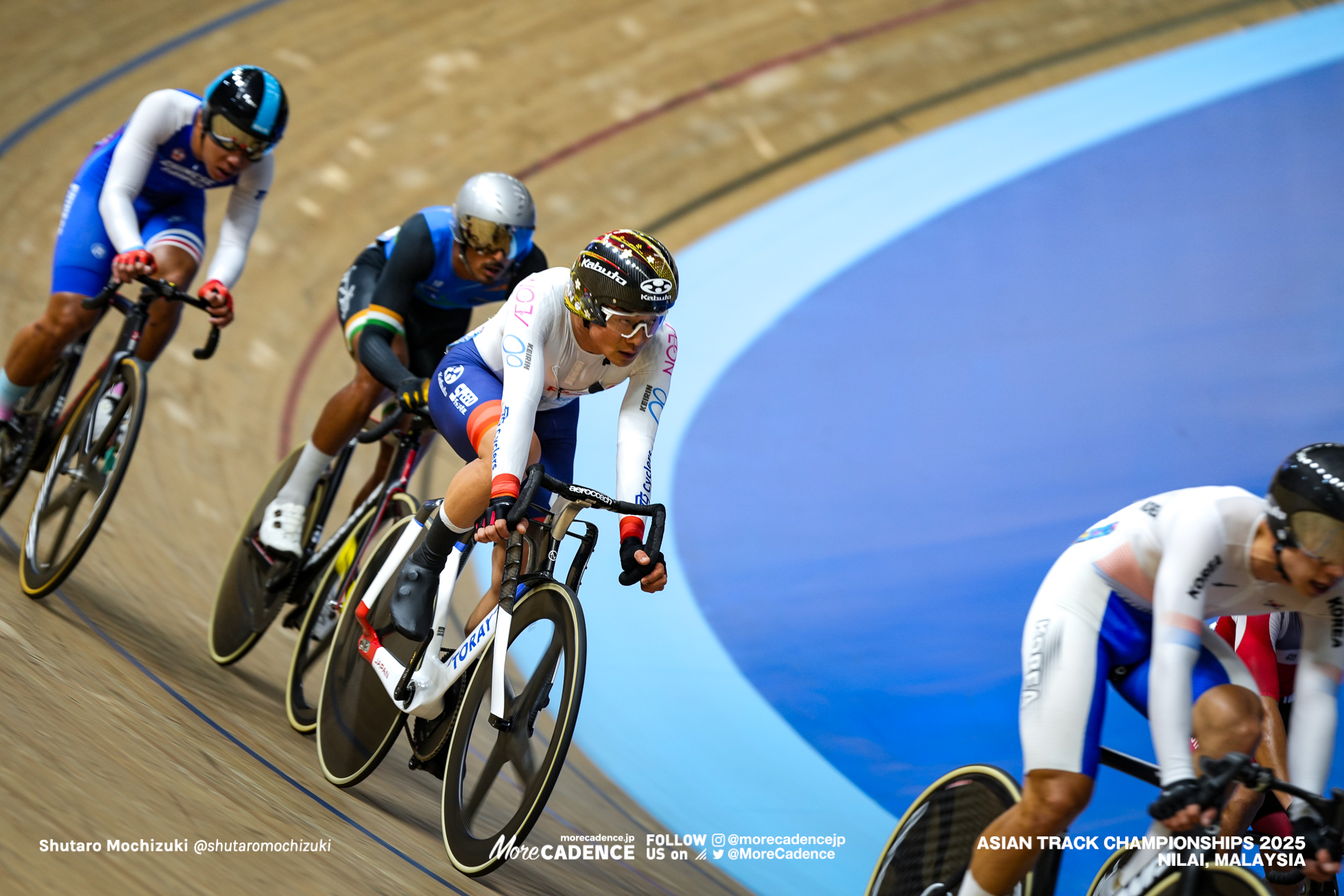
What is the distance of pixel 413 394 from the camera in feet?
10.8

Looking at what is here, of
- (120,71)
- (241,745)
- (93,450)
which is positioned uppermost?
(120,71)

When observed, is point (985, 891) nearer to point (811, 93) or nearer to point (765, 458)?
point (765, 458)

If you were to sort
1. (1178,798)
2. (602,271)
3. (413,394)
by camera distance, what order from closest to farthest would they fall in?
1. (1178,798)
2. (602,271)
3. (413,394)

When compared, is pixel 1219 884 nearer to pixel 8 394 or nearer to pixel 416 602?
pixel 416 602

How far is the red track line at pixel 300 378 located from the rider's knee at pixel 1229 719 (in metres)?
4.12

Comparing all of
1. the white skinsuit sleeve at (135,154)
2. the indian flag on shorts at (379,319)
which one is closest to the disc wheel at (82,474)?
the white skinsuit sleeve at (135,154)

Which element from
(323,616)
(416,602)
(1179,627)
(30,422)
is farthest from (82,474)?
(1179,627)

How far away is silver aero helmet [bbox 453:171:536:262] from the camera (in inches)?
131

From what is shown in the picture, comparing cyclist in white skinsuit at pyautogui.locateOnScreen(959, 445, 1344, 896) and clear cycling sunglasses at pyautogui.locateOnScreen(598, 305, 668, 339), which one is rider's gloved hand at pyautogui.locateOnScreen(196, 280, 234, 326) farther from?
cyclist in white skinsuit at pyautogui.locateOnScreen(959, 445, 1344, 896)

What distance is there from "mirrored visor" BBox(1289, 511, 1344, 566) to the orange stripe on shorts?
65.4 inches

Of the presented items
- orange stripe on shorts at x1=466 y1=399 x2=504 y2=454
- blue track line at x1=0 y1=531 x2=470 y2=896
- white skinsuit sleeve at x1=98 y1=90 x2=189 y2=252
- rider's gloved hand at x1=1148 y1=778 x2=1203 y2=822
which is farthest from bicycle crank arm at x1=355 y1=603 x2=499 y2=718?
white skinsuit sleeve at x1=98 y1=90 x2=189 y2=252

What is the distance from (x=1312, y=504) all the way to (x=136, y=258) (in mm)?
2985

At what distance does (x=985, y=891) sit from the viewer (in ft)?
7.52

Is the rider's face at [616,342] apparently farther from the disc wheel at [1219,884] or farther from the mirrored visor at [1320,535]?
the disc wheel at [1219,884]
